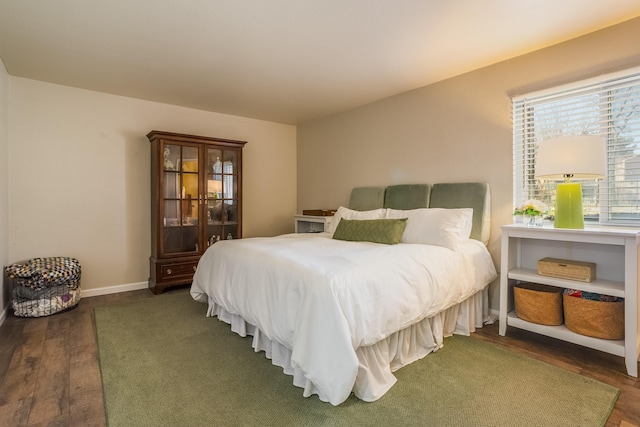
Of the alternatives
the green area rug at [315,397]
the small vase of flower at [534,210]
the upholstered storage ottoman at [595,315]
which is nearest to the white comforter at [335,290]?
the green area rug at [315,397]

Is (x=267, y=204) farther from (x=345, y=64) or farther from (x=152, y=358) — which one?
(x=152, y=358)

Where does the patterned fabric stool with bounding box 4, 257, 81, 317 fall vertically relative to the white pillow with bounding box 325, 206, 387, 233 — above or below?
below

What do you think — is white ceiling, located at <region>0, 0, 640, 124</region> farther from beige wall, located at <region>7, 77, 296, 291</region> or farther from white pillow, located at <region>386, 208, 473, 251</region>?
white pillow, located at <region>386, 208, 473, 251</region>

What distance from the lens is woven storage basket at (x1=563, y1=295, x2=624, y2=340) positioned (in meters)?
2.08

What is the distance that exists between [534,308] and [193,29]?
3.19 m

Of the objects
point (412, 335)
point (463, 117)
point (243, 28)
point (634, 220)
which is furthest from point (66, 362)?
point (634, 220)

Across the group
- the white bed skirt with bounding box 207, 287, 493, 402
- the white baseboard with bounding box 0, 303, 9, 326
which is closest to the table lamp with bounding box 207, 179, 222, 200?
the white bed skirt with bounding box 207, 287, 493, 402

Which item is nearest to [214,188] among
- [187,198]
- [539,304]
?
[187,198]

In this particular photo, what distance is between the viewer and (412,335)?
218 cm

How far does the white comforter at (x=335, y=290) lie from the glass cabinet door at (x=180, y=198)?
1347mm

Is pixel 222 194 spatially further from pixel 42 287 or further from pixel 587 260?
pixel 587 260

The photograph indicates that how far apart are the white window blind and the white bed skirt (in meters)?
1.02

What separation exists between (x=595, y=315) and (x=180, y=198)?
3980 mm

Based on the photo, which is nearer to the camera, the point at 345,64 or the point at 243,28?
the point at 243,28
